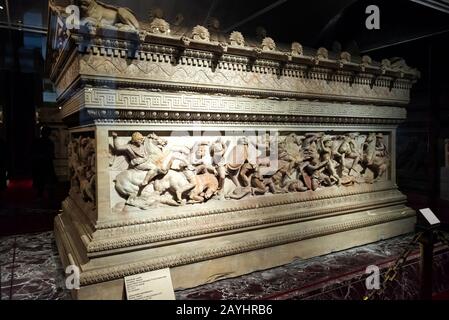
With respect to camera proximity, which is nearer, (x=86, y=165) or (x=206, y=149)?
(x=206, y=149)

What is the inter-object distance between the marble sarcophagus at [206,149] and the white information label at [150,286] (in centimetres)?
9

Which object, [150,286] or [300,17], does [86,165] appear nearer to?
[150,286]

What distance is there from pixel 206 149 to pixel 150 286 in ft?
4.31

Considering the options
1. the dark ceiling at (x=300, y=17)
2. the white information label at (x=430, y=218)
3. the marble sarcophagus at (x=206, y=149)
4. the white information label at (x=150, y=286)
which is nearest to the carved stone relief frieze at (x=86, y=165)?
the marble sarcophagus at (x=206, y=149)

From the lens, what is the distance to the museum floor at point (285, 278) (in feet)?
9.21

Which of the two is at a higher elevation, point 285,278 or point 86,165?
point 86,165

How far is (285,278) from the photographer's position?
3.17 meters

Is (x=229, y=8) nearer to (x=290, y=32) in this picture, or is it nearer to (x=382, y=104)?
(x=290, y=32)

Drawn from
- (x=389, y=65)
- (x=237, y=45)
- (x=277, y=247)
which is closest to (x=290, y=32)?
(x=389, y=65)

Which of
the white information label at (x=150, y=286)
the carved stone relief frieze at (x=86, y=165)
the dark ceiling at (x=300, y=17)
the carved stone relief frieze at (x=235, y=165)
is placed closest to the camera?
the white information label at (x=150, y=286)

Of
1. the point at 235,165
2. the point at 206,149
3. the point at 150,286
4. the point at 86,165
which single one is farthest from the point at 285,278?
the point at 86,165

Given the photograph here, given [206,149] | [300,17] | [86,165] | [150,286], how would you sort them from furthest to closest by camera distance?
[300,17] → [86,165] → [206,149] → [150,286]

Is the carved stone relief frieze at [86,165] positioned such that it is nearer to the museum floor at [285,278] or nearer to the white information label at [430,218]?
the museum floor at [285,278]

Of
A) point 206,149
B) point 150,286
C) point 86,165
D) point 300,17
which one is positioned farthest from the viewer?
point 300,17
